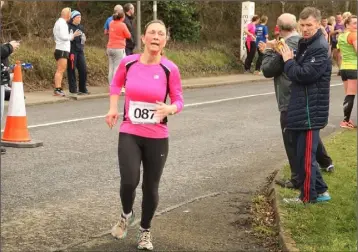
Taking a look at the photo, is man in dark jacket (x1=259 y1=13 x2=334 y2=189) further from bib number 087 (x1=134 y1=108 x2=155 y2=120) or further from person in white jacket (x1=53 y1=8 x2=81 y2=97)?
Answer: person in white jacket (x1=53 y1=8 x2=81 y2=97)

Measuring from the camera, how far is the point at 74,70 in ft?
53.8

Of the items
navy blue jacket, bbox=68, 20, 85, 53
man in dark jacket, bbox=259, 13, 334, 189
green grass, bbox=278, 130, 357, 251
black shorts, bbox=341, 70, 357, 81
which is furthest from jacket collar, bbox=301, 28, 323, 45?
navy blue jacket, bbox=68, 20, 85, 53

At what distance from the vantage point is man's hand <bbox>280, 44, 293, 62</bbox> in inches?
250

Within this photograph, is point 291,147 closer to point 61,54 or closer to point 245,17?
point 61,54

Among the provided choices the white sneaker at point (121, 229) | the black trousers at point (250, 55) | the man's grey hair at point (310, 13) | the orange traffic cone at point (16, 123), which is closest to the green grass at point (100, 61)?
the black trousers at point (250, 55)

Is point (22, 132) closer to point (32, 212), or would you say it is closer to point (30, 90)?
point (32, 212)

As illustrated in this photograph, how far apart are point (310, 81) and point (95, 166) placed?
331 centimetres

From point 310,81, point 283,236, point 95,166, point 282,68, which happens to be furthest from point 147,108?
point 95,166

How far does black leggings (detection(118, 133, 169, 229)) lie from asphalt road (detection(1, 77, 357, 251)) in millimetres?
594

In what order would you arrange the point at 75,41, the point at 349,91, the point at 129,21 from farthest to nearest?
→ the point at 129,21 < the point at 75,41 < the point at 349,91

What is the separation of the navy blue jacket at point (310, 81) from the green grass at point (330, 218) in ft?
2.43

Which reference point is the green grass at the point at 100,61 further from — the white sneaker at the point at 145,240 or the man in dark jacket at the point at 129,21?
the white sneaker at the point at 145,240

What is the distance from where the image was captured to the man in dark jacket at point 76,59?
52.2 ft

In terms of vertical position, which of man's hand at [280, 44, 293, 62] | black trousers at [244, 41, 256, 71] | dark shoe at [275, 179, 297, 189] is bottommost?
black trousers at [244, 41, 256, 71]
